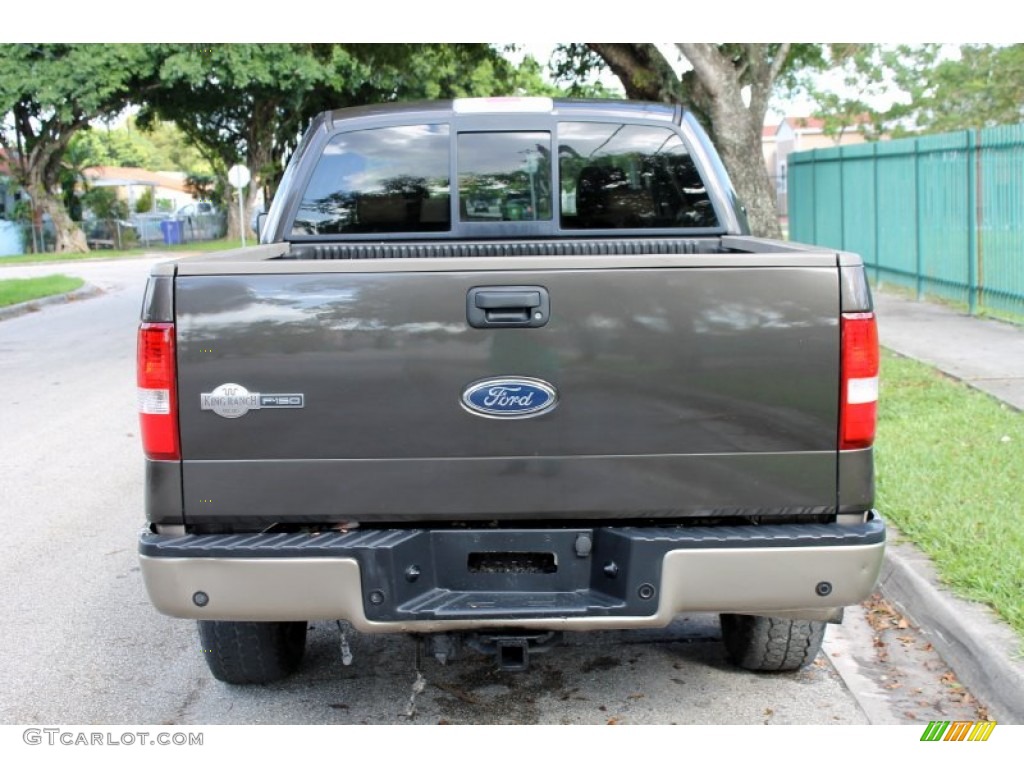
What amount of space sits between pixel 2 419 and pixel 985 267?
392 inches

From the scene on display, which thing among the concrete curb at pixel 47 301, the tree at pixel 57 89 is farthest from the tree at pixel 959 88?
the tree at pixel 57 89

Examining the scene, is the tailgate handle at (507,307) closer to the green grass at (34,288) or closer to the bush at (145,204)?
the green grass at (34,288)

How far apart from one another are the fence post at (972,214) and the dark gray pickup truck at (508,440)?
36.0 feet

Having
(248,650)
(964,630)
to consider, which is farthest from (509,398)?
(964,630)

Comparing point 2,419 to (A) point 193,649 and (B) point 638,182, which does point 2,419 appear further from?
(B) point 638,182

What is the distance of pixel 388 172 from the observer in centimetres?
531

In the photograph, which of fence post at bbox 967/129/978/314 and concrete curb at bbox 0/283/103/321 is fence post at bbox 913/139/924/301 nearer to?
fence post at bbox 967/129/978/314

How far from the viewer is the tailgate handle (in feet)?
Result: 11.2

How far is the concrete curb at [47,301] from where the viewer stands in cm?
1908

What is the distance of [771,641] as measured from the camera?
4.37 metres

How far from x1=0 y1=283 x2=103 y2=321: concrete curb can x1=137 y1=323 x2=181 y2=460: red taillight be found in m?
16.5

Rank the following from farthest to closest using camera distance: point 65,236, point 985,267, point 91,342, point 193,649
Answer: point 65,236, point 91,342, point 985,267, point 193,649

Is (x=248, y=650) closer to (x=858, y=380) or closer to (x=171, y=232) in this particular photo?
(x=858, y=380)
